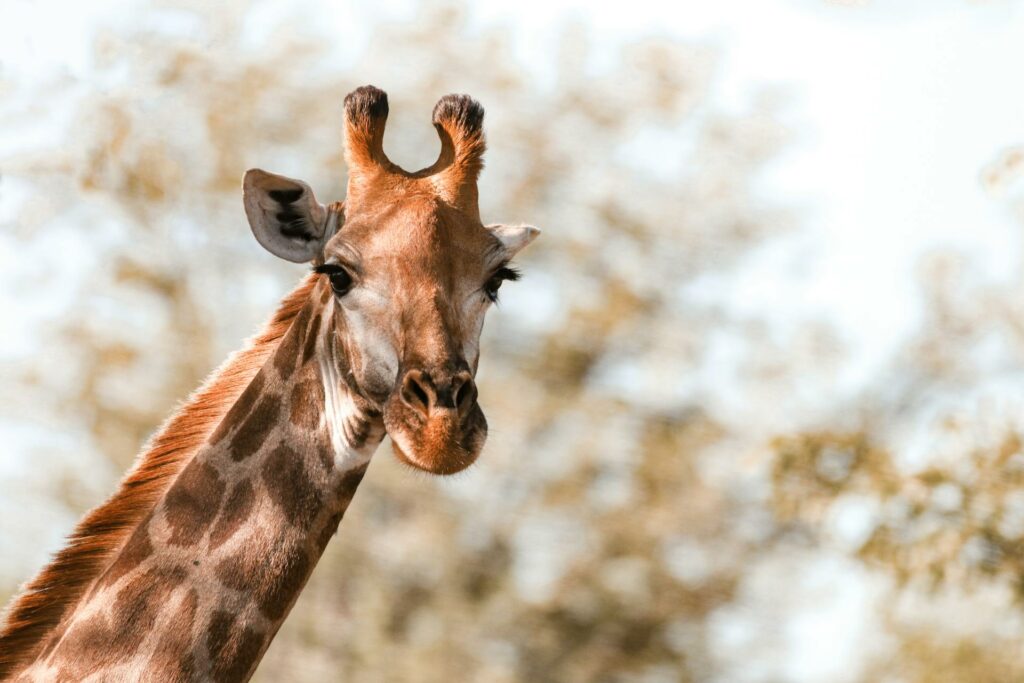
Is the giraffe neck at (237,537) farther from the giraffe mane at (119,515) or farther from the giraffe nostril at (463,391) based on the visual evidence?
the giraffe nostril at (463,391)

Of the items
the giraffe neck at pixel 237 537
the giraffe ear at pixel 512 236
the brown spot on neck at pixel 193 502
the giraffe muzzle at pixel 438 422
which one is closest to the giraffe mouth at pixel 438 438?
the giraffe muzzle at pixel 438 422

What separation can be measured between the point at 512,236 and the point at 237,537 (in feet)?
5.18

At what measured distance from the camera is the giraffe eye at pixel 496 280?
5781 millimetres

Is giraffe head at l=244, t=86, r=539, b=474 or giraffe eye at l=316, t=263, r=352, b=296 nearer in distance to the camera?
giraffe head at l=244, t=86, r=539, b=474

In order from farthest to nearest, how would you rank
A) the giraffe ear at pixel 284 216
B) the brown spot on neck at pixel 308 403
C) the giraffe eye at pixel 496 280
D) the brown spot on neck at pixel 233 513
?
the giraffe ear at pixel 284 216 → the giraffe eye at pixel 496 280 → the brown spot on neck at pixel 308 403 → the brown spot on neck at pixel 233 513

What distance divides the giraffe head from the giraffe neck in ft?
0.65

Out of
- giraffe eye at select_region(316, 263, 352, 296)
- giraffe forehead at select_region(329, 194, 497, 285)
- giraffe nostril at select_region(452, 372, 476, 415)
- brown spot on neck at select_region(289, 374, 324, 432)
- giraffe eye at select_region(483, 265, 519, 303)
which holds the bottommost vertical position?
giraffe nostril at select_region(452, 372, 476, 415)

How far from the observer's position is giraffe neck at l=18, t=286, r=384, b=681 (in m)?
5.23

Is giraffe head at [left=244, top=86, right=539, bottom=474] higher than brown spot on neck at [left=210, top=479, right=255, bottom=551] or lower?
higher

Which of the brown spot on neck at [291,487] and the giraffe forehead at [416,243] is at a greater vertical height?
the giraffe forehead at [416,243]

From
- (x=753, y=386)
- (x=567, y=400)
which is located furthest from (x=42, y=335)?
(x=753, y=386)

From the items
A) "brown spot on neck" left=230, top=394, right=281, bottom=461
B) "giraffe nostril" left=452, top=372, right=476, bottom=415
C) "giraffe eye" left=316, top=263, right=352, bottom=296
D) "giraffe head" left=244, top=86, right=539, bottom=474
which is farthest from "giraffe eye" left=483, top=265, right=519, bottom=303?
"brown spot on neck" left=230, top=394, right=281, bottom=461

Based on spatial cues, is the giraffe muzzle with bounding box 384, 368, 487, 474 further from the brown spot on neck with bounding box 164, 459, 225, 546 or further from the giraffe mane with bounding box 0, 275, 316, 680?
the giraffe mane with bounding box 0, 275, 316, 680

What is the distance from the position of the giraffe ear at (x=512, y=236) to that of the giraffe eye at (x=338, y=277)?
0.67m
